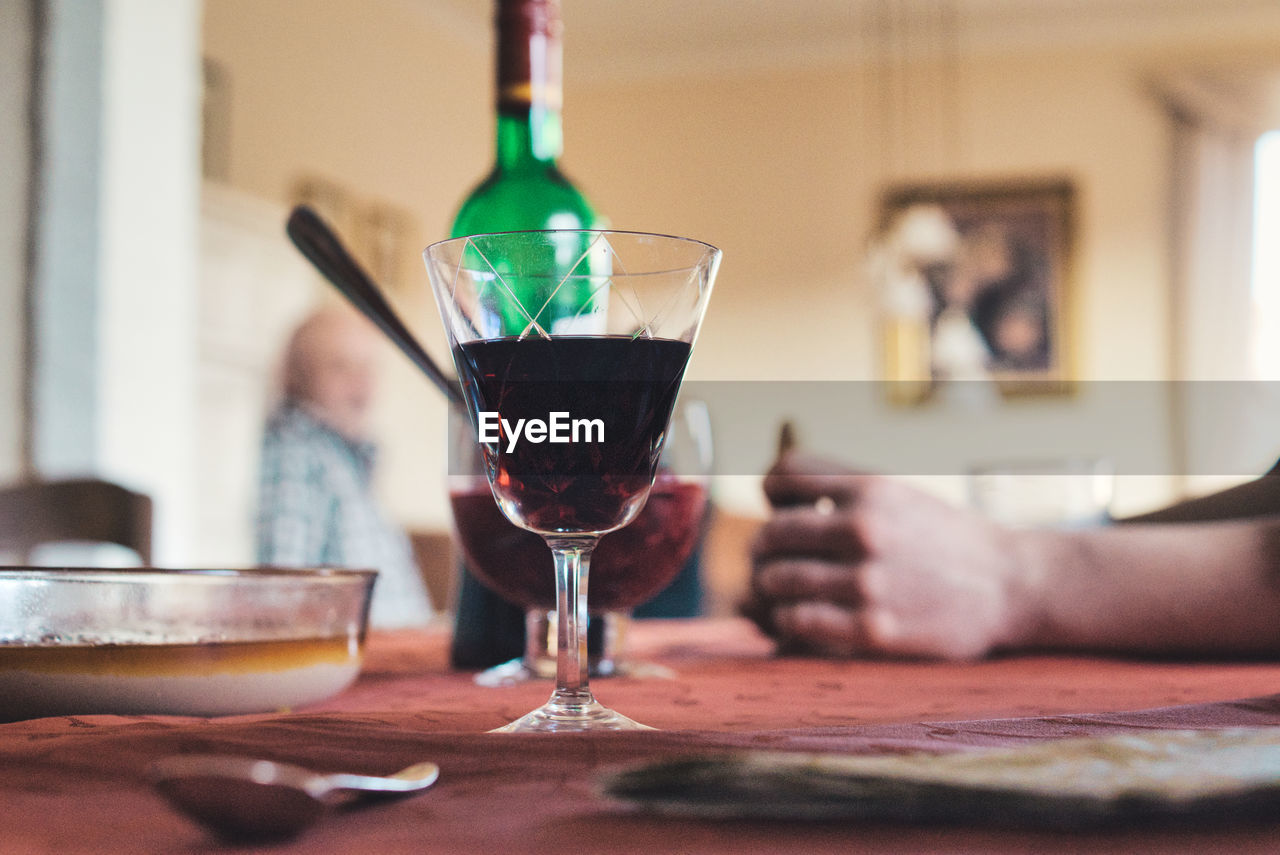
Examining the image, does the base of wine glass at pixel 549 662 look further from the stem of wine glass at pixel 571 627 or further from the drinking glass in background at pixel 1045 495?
the drinking glass in background at pixel 1045 495

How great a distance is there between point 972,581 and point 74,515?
2.68ft

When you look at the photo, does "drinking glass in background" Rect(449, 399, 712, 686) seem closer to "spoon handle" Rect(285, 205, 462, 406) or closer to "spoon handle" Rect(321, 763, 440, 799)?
"spoon handle" Rect(285, 205, 462, 406)

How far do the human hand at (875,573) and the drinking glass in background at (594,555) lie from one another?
0.44 ft

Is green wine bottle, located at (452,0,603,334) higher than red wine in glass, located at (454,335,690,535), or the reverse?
green wine bottle, located at (452,0,603,334)

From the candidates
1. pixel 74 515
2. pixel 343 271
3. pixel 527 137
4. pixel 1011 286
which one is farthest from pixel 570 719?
pixel 1011 286

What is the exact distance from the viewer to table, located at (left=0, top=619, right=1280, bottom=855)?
0.22 meters

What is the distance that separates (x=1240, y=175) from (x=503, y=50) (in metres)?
→ 4.75

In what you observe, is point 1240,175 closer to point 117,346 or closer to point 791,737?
point 117,346

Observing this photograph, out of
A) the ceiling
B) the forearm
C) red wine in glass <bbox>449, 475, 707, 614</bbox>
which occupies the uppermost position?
the ceiling

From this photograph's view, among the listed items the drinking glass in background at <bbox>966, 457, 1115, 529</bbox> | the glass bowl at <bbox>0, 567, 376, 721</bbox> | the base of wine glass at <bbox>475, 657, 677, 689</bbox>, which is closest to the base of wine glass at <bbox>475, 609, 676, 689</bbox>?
the base of wine glass at <bbox>475, 657, 677, 689</bbox>

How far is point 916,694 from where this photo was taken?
1.61ft

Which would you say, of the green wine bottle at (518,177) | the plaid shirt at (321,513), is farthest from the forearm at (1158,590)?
the plaid shirt at (321,513)

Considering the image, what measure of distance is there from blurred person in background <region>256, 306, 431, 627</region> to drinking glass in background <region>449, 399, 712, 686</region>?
7.42 ft

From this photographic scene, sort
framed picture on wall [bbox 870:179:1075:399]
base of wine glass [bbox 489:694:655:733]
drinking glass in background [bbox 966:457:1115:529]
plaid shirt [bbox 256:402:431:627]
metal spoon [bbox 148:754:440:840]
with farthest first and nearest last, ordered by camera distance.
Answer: framed picture on wall [bbox 870:179:1075:399], drinking glass in background [bbox 966:457:1115:529], plaid shirt [bbox 256:402:431:627], base of wine glass [bbox 489:694:655:733], metal spoon [bbox 148:754:440:840]
